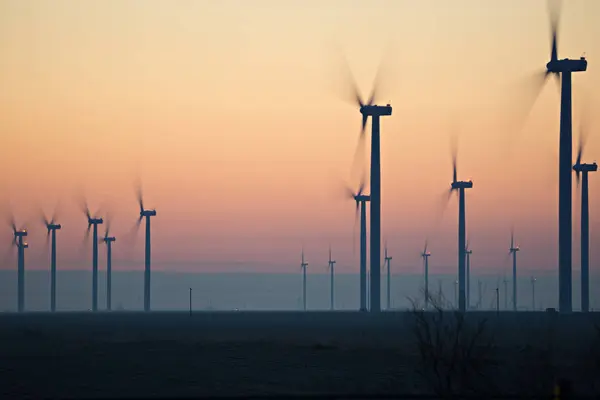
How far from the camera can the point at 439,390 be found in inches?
1515

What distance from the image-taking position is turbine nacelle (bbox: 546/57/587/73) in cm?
12331

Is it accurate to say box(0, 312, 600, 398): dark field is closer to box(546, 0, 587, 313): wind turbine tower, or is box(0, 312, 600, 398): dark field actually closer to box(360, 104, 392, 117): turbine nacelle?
box(546, 0, 587, 313): wind turbine tower

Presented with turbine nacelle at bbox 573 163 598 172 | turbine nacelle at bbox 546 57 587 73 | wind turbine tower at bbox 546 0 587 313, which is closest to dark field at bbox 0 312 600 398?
wind turbine tower at bbox 546 0 587 313

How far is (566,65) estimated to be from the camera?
405 ft

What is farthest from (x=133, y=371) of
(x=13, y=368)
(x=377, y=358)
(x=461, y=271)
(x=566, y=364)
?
(x=461, y=271)

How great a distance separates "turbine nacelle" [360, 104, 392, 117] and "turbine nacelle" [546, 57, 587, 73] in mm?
26595

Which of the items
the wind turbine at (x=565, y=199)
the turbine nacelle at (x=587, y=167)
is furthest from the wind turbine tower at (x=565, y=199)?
the turbine nacelle at (x=587, y=167)

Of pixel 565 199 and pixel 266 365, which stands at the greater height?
pixel 565 199

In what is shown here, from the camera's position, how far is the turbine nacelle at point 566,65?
12331cm

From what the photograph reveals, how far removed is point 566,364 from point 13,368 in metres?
28.0

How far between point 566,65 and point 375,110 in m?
29.2

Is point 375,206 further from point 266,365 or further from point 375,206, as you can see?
point 266,365

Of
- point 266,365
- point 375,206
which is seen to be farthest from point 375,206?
point 266,365

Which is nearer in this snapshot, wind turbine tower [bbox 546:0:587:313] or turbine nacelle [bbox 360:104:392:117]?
wind turbine tower [bbox 546:0:587:313]
